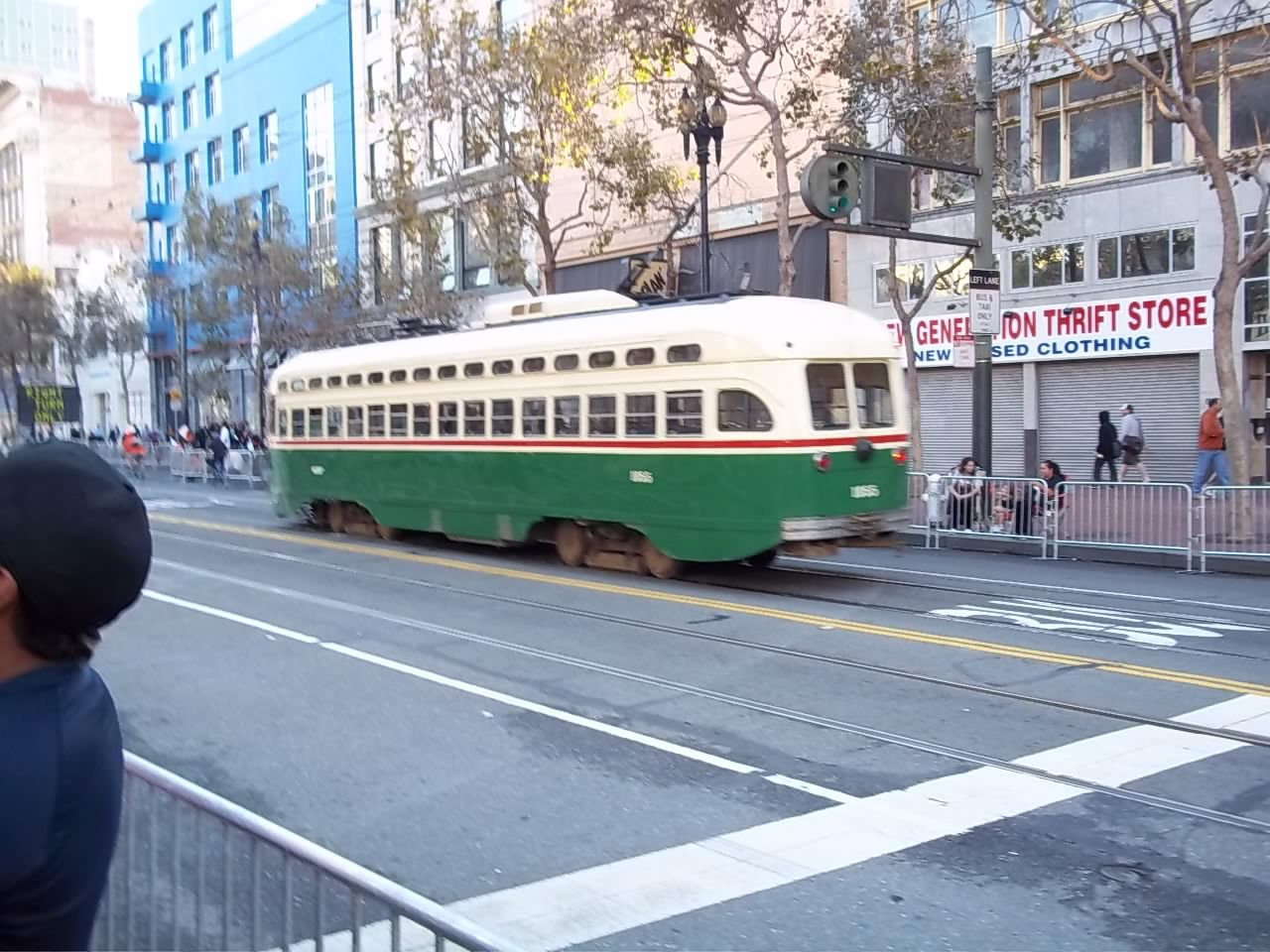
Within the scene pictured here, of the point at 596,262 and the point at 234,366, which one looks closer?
the point at 596,262

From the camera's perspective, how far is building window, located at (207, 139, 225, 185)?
189 feet

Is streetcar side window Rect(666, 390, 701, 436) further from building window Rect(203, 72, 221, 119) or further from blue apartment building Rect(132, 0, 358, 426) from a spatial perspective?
building window Rect(203, 72, 221, 119)

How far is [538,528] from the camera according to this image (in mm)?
16578

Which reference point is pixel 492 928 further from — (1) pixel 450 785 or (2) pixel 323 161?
(2) pixel 323 161

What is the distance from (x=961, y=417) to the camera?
28.5 m

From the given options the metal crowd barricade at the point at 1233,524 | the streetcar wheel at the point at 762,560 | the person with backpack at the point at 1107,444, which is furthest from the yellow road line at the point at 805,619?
the person with backpack at the point at 1107,444

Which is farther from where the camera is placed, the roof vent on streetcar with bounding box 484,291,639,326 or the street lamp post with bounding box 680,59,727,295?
the street lamp post with bounding box 680,59,727,295

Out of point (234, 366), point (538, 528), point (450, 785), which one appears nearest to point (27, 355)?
point (234, 366)

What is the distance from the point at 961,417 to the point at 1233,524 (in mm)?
13356

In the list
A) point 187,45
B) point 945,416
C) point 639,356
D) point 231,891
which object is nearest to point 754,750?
point 231,891

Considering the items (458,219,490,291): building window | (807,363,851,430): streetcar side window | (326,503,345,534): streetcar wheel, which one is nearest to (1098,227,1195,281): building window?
(807,363,851,430): streetcar side window

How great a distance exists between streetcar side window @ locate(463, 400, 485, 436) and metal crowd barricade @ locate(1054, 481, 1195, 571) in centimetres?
780

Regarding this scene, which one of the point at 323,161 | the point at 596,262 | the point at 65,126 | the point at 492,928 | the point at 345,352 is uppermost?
the point at 65,126

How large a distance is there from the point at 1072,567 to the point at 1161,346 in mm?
10709
